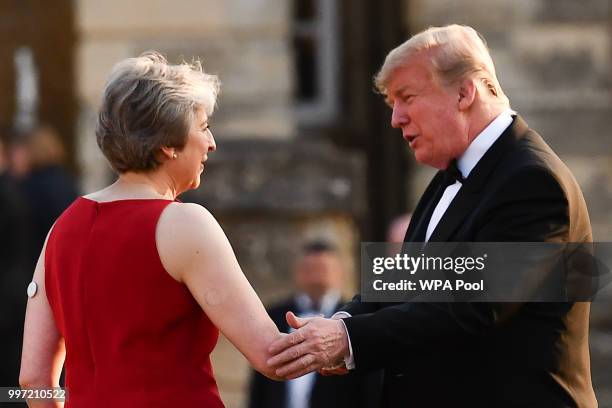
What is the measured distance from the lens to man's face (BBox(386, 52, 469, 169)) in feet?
13.0

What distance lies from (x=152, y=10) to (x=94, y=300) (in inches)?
146

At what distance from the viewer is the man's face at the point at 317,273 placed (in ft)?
22.8

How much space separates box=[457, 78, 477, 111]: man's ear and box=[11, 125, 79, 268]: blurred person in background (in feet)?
11.8

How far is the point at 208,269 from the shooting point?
3594 mm

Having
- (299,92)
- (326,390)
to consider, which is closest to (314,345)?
(326,390)

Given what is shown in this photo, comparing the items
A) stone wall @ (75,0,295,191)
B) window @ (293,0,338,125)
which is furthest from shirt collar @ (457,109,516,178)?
window @ (293,0,338,125)

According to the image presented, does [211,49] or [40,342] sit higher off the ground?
[211,49]

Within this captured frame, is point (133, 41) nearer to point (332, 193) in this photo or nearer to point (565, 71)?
point (332, 193)

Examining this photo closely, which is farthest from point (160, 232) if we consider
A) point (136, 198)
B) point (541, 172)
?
point (541, 172)

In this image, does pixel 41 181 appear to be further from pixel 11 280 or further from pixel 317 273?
pixel 317 273

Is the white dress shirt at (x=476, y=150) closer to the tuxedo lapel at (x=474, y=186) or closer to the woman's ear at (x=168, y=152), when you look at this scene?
the tuxedo lapel at (x=474, y=186)

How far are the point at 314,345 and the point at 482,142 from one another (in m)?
0.72

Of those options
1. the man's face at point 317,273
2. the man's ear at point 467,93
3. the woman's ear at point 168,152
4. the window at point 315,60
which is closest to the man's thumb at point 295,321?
the woman's ear at point 168,152

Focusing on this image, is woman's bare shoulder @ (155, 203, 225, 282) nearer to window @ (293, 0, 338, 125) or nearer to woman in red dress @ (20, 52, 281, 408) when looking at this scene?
woman in red dress @ (20, 52, 281, 408)
